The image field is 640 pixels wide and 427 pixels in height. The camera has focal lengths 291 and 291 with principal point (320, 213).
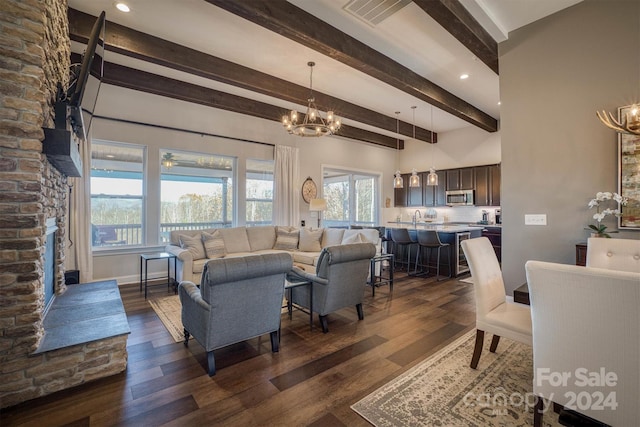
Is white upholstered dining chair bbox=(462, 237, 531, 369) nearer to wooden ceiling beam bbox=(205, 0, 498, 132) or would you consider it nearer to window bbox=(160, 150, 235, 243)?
wooden ceiling beam bbox=(205, 0, 498, 132)

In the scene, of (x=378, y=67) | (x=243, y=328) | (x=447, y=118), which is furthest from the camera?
(x=447, y=118)

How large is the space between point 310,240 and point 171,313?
266 cm

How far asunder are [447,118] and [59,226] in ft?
24.3

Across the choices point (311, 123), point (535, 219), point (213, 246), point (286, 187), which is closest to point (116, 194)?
point (213, 246)

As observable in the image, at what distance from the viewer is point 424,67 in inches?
172

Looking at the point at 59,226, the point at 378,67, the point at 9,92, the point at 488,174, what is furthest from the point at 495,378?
the point at 488,174

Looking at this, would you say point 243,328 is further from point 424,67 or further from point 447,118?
point 447,118

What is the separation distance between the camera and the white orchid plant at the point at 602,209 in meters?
2.82

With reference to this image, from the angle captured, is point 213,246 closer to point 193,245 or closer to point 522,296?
point 193,245

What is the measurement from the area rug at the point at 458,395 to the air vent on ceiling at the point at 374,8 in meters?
3.37

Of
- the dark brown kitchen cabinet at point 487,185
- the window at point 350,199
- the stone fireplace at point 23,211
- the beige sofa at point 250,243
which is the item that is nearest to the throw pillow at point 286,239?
the beige sofa at point 250,243

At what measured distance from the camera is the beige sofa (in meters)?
4.40

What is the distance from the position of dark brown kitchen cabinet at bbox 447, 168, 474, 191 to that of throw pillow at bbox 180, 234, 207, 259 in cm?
639

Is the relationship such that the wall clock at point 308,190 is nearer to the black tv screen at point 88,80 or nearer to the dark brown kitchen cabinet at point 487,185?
the dark brown kitchen cabinet at point 487,185
